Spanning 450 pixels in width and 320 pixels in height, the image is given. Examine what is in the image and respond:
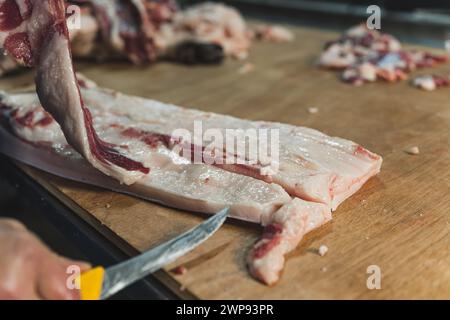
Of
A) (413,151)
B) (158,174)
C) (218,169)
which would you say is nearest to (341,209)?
(218,169)

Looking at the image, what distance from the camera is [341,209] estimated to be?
211 centimetres

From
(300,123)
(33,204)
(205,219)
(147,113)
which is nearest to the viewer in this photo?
(205,219)

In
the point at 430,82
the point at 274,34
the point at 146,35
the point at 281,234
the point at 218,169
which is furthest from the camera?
the point at 274,34

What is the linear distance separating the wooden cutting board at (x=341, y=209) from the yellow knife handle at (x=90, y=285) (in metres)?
0.23

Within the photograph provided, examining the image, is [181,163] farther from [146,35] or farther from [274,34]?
[274,34]

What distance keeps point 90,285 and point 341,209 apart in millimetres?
1050

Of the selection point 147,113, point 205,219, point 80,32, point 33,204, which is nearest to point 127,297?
point 205,219

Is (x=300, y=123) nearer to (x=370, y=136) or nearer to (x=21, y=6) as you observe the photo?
(x=370, y=136)

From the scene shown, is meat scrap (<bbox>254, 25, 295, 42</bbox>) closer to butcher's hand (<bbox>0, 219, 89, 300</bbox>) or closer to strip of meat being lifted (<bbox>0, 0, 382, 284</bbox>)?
strip of meat being lifted (<bbox>0, 0, 382, 284</bbox>)

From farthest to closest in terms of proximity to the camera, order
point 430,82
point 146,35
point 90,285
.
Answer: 1. point 146,35
2. point 430,82
3. point 90,285

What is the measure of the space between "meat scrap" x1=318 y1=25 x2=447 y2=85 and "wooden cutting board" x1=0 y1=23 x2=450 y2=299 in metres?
0.13

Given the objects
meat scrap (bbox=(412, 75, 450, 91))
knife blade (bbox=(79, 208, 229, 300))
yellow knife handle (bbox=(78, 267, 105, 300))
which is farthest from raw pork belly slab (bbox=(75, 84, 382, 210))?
meat scrap (bbox=(412, 75, 450, 91))

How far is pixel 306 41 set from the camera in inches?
183

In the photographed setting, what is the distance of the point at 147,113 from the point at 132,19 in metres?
1.69
